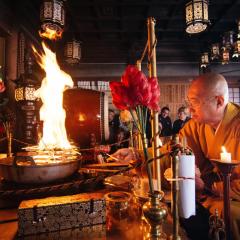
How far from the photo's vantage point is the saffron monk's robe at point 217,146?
2080mm

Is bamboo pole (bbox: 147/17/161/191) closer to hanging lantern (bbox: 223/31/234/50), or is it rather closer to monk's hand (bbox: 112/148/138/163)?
monk's hand (bbox: 112/148/138/163)

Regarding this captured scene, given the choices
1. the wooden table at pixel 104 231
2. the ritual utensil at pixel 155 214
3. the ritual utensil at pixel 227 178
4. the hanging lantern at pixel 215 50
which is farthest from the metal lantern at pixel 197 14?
the ritual utensil at pixel 155 214

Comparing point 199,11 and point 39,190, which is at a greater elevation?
point 199,11

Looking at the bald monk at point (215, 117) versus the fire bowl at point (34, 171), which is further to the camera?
the bald monk at point (215, 117)

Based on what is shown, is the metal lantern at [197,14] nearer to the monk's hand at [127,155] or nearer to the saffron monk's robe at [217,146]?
the saffron monk's robe at [217,146]

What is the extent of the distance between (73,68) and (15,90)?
4905 mm

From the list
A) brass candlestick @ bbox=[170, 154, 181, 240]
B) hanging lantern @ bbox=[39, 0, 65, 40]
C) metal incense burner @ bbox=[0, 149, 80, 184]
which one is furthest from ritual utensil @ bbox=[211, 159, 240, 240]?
hanging lantern @ bbox=[39, 0, 65, 40]

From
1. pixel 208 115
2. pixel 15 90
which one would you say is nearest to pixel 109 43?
pixel 15 90

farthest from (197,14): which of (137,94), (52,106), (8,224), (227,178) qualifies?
(8,224)

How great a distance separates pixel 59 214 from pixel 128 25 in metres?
7.92

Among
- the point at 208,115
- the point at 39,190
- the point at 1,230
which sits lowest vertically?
the point at 1,230

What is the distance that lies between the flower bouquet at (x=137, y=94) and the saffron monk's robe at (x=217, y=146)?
1.42 metres

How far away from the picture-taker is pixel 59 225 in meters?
1.35

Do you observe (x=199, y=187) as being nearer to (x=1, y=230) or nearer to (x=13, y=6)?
(x=1, y=230)
